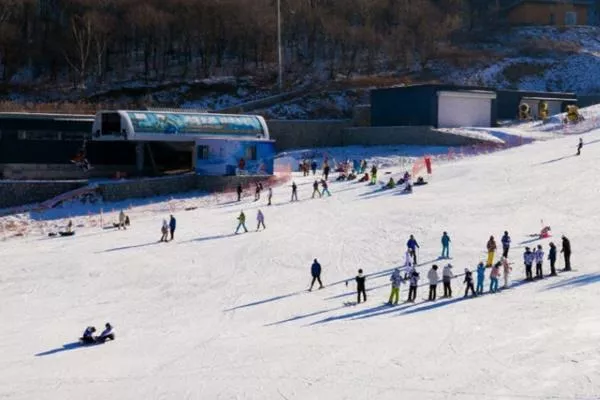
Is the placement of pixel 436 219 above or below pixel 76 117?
below

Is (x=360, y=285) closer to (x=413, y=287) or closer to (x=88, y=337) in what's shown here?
(x=413, y=287)

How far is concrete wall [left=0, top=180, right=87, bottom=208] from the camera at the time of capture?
36.3 m

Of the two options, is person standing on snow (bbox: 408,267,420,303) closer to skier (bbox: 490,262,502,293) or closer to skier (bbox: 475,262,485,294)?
skier (bbox: 475,262,485,294)

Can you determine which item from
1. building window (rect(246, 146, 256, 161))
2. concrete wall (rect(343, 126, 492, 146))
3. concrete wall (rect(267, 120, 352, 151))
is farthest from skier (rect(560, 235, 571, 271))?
concrete wall (rect(267, 120, 352, 151))

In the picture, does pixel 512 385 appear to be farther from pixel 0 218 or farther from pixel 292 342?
pixel 0 218

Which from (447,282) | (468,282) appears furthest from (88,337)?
(468,282)

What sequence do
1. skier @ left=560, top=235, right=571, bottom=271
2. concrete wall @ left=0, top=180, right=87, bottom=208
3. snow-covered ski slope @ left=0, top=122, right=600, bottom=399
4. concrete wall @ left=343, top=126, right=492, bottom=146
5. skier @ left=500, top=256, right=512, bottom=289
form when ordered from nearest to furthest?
snow-covered ski slope @ left=0, top=122, right=600, bottom=399
skier @ left=500, top=256, right=512, bottom=289
skier @ left=560, top=235, right=571, bottom=271
concrete wall @ left=0, top=180, right=87, bottom=208
concrete wall @ left=343, top=126, right=492, bottom=146

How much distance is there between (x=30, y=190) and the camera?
3678 cm

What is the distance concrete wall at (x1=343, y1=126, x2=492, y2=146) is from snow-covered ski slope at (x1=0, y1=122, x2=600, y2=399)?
43.8 ft

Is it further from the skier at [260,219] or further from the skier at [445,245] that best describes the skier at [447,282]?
the skier at [260,219]

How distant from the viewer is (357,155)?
156ft

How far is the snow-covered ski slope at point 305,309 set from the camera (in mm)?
13672

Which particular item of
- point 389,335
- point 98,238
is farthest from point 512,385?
point 98,238

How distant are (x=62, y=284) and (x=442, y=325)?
1044 centimetres
